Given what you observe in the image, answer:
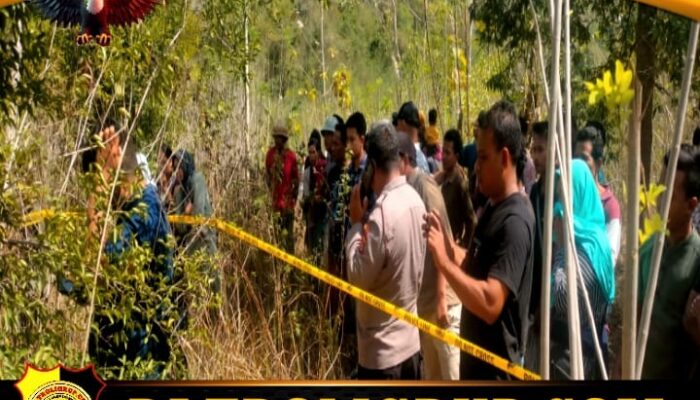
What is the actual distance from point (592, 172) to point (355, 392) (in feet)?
4.64

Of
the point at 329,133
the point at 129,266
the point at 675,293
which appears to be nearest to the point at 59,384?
the point at 129,266

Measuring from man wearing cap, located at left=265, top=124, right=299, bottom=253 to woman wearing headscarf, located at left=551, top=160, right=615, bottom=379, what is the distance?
2386 millimetres

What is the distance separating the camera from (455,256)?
203 inches

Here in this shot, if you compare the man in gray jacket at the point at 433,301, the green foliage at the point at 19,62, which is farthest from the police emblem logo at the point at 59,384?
the man in gray jacket at the point at 433,301

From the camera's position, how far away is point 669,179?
4.17 m

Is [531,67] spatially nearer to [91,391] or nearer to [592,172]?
[592,172]

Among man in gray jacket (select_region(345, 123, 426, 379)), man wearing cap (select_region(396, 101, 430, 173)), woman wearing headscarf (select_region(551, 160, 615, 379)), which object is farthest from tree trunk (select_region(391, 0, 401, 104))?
woman wearing headscarf (select_region(551, 160, 615, 379))

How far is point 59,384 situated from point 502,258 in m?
1.55

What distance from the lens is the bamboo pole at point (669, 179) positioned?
415 centimetres

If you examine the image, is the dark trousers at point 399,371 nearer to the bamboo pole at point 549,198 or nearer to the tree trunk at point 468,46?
the bamboo pole at point 549,198

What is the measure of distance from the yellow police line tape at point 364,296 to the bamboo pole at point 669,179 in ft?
1.71

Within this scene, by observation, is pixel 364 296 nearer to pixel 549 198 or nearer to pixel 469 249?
pixel 469 249

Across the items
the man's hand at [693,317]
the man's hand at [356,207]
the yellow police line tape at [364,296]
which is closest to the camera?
the man's hand at [693,317]

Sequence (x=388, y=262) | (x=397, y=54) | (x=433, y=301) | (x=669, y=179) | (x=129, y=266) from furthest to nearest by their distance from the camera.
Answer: (x=397, y=54) < (x=433, y=301) < (x=388, y=262) < (x=129, y=266) < (x=669, y=179)
